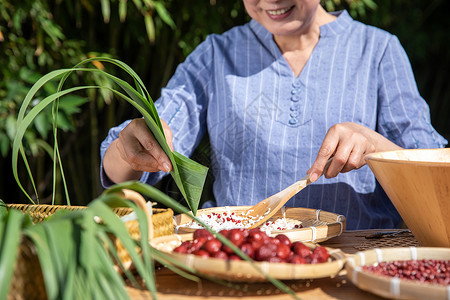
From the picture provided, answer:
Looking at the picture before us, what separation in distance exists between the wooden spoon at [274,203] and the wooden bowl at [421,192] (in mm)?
194

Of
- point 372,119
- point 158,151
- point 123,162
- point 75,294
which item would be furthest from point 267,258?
point 372,119

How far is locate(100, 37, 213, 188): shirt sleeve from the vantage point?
1539mm

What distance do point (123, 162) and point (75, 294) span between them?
747 mm

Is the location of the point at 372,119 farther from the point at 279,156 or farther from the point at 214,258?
the point at 214,258

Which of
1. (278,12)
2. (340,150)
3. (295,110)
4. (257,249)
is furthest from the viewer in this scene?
(295,110)

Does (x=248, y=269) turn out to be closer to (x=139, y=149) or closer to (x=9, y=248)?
(x=9, y=248)

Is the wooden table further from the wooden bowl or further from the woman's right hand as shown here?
the woman's right hand

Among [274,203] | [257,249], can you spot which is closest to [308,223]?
[274,203]

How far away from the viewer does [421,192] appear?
851mm

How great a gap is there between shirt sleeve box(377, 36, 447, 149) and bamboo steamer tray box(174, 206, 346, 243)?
0.41 meters

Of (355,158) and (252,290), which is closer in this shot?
(252,290)

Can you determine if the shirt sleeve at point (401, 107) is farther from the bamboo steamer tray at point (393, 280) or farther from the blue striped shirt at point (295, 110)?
the bamboo steamer tray at point (393, 280)

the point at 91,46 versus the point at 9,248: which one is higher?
the point at 91,46

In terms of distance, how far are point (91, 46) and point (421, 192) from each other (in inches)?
78.3
